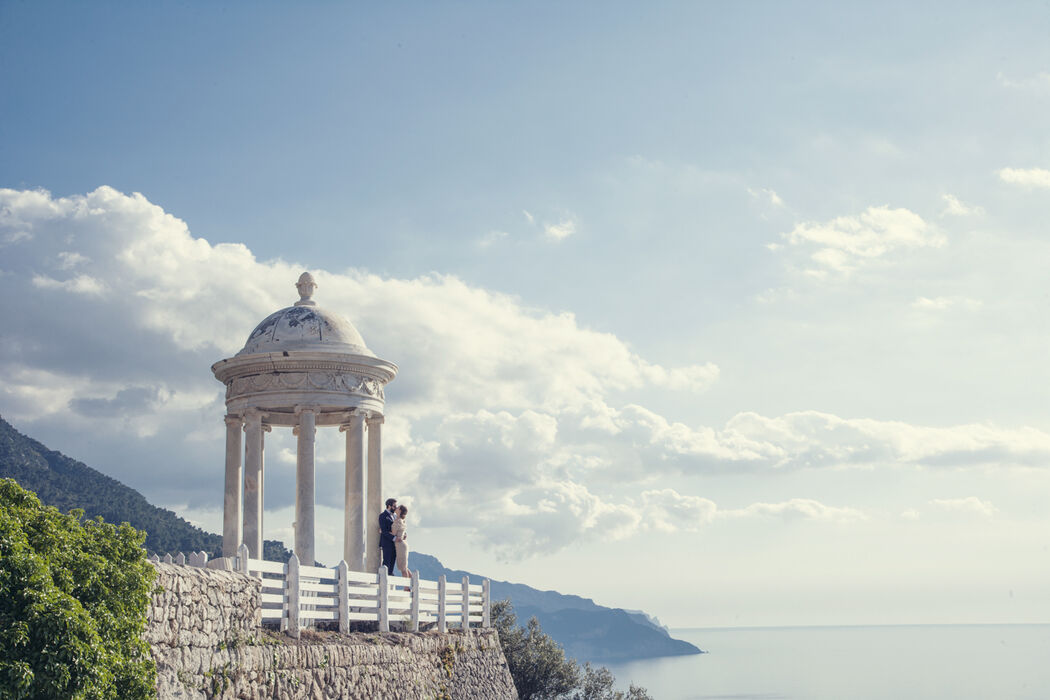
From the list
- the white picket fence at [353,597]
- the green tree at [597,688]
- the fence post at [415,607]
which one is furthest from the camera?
the green tree at [597,688]

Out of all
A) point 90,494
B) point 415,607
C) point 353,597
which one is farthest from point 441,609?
point 90,494

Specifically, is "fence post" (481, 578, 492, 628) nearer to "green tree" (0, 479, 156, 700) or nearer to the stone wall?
the stone wall

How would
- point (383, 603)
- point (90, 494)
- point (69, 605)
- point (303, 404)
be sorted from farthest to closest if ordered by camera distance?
1. point (90, 494)
2. point (303, 404)
3. point (383, 603)
4. point (69, 605)

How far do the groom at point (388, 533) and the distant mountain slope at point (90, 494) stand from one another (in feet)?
123

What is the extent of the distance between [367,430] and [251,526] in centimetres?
325

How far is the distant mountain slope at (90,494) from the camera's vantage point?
63.6m

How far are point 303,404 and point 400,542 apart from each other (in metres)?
3.51

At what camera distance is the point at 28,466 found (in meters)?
72.9

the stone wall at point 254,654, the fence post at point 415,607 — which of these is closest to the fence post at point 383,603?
the stone wall at point 254,654

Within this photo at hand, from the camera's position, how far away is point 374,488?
2542cm

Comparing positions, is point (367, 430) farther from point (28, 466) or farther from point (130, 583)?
point (28, 466)

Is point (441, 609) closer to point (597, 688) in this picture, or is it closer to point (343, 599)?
point (343, 599)

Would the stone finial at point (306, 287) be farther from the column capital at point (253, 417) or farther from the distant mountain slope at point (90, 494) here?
the distant mountain slope at point (90, 494)

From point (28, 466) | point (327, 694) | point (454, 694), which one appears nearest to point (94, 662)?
point (327, 694)
